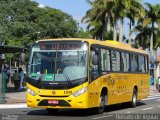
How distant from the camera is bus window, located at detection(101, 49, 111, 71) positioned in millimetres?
19942

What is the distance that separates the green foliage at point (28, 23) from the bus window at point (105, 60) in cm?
4581

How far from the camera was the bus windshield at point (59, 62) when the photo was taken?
18.3 meters

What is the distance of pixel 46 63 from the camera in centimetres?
1864

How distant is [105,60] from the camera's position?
20172 mm

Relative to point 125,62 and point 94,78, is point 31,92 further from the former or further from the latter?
point 125,62

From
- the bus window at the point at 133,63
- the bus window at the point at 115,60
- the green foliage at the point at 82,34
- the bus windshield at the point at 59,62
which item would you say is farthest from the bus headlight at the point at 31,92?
the green foliage at the point at 82,34

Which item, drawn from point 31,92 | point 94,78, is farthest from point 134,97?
point 31,92

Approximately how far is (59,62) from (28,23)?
171ft

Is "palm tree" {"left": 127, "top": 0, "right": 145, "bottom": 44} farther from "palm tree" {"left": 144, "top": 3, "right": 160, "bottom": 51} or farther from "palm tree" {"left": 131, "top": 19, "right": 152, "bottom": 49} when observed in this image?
"palm tree" {"left": 131, "top": 19, "right": 152, "bottom": 49}

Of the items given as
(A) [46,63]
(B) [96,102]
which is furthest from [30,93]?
(B) [96,102]

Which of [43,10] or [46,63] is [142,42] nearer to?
[43,10]

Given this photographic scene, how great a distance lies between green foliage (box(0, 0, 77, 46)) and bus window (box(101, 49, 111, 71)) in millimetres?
45811

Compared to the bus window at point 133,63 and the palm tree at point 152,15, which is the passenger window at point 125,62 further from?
the palm tree at point 152,15

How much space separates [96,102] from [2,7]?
50.0 m
